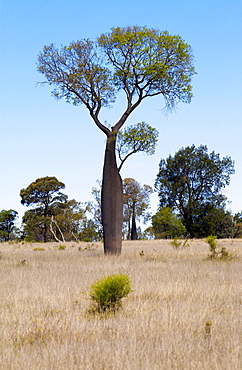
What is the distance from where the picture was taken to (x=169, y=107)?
16.0 metres

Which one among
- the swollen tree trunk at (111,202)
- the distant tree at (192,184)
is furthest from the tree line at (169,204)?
the swollen tree trunk at (111,202)

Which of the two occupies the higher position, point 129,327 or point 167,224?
point 167,224

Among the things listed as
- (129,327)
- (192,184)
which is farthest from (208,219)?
(129,327)

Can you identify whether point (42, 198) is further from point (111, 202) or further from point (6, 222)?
point (111, 202)

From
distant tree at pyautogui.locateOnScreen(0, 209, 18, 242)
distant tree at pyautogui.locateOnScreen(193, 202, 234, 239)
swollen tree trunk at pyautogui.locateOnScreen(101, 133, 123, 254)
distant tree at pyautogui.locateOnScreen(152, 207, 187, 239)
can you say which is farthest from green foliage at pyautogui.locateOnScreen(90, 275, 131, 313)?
distant tree at pyautogui.locateOnScreen(0, 209, 18, 242)

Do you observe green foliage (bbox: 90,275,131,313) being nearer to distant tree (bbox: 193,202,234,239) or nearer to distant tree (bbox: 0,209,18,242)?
distant tree (bbox: 193,202,234,239)

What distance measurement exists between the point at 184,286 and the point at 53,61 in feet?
37.6

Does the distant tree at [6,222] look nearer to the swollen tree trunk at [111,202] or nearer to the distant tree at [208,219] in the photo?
the distant tree at [208,219]

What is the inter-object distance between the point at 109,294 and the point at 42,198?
1483 inches

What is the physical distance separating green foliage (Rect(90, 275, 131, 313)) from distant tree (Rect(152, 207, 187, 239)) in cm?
3191

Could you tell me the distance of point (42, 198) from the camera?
42.6 meters

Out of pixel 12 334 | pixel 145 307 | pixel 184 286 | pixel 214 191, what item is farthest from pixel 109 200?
pixel 214 191

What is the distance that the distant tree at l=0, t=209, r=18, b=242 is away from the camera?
45656mm

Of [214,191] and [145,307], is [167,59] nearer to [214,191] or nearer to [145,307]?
[145,307]
